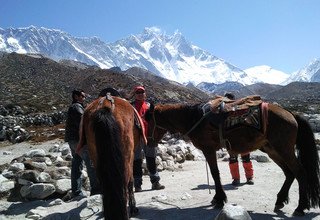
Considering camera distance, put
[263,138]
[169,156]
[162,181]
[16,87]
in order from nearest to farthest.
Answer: [263,138], [162,181], [169,156], [16,87]

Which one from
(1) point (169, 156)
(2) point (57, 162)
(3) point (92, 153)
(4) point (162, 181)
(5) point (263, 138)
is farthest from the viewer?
(1) point (169, 156)

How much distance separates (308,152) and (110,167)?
3823 millimetres

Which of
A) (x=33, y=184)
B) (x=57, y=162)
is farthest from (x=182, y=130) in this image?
(x=57, y=162)

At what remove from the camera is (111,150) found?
4.11 meters

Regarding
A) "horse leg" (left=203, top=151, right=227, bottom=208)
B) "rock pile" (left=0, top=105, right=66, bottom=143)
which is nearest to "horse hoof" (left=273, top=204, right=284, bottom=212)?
"horse leg" (left=203, top=151, right=227, bottom=208)

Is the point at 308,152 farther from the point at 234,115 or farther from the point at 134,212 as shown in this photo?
the point at 134,212

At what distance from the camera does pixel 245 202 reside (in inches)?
264

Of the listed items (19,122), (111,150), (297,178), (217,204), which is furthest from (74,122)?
(19,122)

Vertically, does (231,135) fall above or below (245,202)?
above

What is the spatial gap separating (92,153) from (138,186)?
3.34 m

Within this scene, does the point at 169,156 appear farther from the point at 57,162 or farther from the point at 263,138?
the point at 263,138

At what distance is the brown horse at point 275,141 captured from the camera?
614 centimetres

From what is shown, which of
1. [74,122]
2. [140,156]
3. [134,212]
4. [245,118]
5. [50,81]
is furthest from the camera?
[50,81]

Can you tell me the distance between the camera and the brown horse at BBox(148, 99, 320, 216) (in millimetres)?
6145
